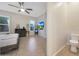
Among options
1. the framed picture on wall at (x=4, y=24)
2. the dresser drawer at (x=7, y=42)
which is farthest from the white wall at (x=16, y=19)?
the dresser drawer at (x=7, y=42)

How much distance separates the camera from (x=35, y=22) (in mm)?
1741

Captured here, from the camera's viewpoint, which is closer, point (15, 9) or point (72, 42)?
point (15, 9)

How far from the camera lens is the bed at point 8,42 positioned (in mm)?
1523

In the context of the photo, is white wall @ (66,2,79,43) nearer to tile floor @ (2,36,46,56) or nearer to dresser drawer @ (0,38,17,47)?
tile floor @ (2,36,46,56)

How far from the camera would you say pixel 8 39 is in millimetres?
1606

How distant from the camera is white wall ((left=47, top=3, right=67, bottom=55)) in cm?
167

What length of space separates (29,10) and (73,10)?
912 mm

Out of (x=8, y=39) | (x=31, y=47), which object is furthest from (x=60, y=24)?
(x=8, y=39)

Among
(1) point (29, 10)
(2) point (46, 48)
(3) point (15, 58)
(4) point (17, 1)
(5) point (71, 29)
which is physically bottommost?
(3) point (15, 58)

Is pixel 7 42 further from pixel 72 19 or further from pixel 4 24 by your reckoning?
pixel 72 19

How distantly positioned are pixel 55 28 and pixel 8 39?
3.33 feet

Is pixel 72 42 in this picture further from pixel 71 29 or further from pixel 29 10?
pixel 29 10

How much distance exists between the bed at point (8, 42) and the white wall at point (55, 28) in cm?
67

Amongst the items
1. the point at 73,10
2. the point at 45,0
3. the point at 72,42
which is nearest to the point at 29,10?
the point at 45,0
